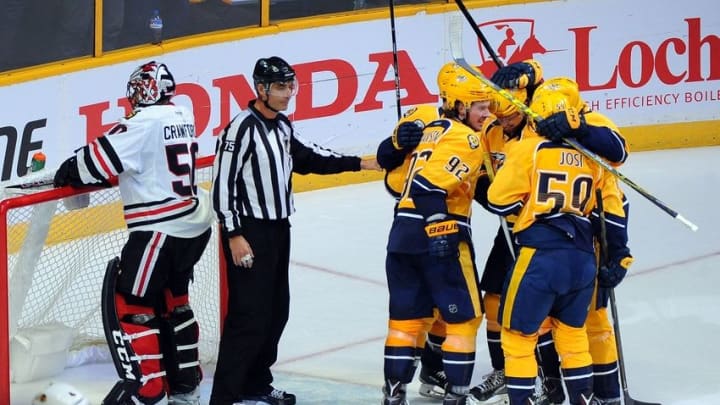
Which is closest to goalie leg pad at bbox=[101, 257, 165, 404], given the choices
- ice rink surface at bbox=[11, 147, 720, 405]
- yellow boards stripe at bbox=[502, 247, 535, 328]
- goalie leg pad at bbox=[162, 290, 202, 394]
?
goalie leg pad at bbox=[162, 290, 202, 394]

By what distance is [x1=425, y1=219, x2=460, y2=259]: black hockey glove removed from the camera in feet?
16.4

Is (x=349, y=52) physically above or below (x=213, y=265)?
above

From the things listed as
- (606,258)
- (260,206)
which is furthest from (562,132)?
(260,206)

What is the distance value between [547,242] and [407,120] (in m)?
0.71

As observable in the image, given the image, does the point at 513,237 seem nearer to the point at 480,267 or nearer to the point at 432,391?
the point at 432,391

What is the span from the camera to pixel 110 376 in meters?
5.66

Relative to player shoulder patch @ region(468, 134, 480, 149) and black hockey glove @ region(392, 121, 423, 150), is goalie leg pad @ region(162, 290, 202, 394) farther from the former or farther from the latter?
player shoulder patch @ region(468, 134, 480, 149)

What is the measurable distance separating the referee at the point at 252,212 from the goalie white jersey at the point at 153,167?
105mm

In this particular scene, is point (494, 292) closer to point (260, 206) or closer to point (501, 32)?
point (260, 206)

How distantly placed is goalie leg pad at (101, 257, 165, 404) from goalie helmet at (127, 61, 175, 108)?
580mm

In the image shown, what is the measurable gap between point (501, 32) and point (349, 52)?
106cm

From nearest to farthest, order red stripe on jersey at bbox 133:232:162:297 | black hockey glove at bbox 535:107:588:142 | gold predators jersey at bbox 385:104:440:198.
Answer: black hockey glove at bbox 535:107:588:142, red stripe on jersey at bbox 133:232:162:297, gold predators jersey at bbox 385:104:440:198

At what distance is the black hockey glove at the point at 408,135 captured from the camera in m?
5.12

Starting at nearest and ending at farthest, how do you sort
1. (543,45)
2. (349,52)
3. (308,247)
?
1. (308,247)
2. (349,52)
3. (543,45)
